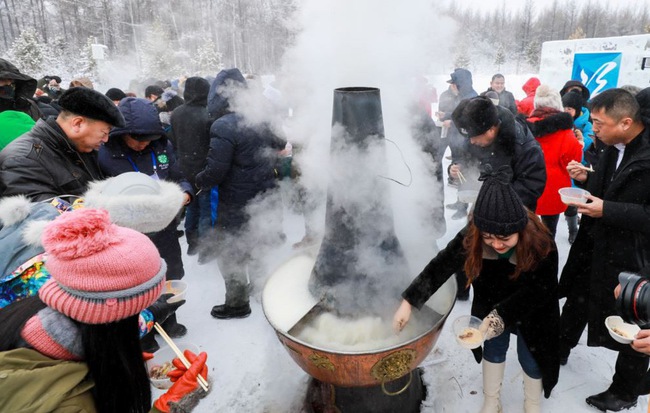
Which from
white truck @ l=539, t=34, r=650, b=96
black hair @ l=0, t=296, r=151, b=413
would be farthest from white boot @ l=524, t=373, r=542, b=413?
white truck @ l=539, t=34, r=650, b=96

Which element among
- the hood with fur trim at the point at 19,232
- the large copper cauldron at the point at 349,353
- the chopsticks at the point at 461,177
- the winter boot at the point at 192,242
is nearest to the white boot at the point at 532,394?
the large copper cauldron at the point at 349,353

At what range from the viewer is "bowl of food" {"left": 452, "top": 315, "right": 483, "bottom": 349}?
7.04ft

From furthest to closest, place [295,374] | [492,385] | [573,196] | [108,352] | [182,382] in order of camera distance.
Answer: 1. [295,374]
2. [573,196]
3. [492,385]
4. [182,382]
5. [108,352]

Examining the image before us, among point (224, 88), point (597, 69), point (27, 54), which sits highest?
point (27, 54)

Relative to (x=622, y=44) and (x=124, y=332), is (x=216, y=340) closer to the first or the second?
(x=124, y=332)

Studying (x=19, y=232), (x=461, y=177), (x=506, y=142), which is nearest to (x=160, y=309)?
(x=19, y=232)

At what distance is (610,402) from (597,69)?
9.62 meters

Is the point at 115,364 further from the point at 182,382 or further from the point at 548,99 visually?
the point at 548,99

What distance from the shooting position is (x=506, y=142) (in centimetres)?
316

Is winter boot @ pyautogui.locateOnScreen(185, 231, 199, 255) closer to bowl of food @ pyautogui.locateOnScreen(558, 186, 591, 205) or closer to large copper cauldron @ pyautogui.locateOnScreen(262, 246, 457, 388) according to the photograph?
large copper cauldron @ pyautogui.locateOnScreen(262, 246, 457, 388)

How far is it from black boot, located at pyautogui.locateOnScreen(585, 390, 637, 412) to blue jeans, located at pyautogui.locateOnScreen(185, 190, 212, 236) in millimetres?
4289

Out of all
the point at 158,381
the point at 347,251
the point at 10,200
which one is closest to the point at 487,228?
the point at 347,251

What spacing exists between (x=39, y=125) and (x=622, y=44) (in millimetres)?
11507

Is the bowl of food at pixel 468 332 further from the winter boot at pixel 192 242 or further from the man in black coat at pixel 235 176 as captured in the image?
the winter boot at pixel 192 242
